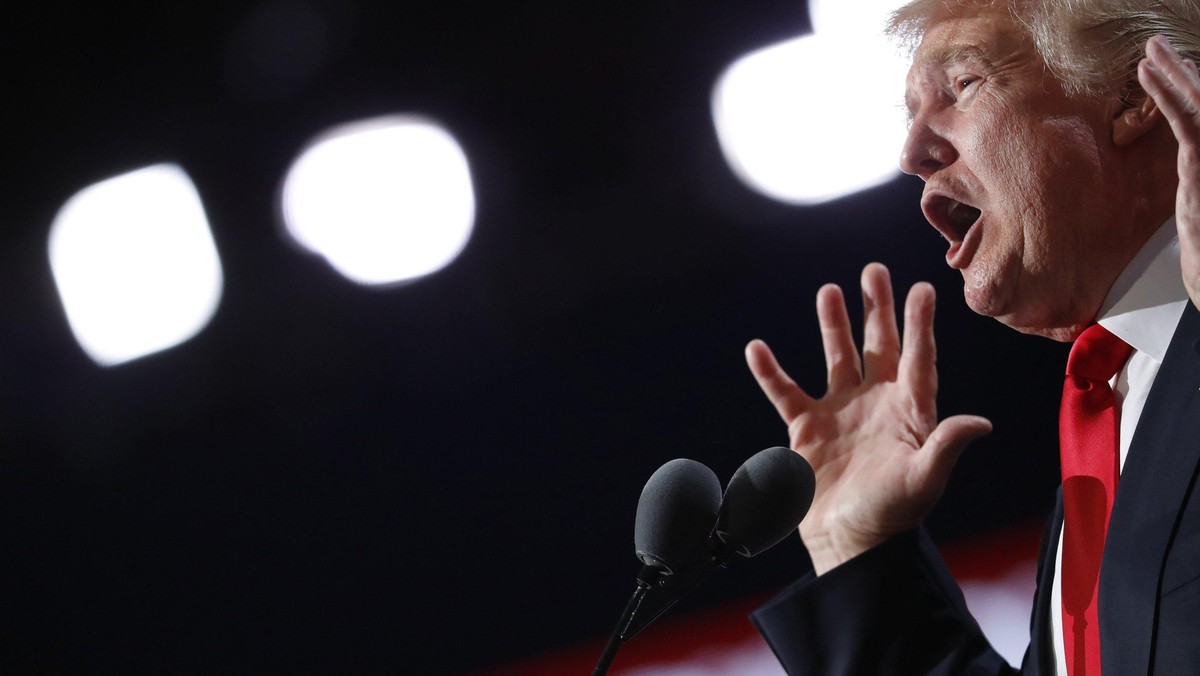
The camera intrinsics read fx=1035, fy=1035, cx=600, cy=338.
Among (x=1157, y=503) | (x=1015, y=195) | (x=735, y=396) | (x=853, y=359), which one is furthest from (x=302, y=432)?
(x=1157, y=503)

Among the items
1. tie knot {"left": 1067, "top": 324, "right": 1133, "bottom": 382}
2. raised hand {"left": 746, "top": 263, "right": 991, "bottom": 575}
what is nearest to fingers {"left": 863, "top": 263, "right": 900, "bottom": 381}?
raised hand {"left": 746, "top": 263, "right": 991, "bottom": 575}

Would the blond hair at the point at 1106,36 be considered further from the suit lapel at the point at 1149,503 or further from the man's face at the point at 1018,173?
the suit lapel at the point at 1149,503

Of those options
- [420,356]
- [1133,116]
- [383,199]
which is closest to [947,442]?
[1133,116]

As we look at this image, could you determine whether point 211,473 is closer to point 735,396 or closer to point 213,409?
point 213,409

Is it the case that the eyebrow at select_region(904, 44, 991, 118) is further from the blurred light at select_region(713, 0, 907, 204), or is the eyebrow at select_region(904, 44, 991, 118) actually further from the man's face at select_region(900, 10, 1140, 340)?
the blurred light at select_region(713, 0, 907, 204)

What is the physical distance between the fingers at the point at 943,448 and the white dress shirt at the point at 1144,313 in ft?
0.51

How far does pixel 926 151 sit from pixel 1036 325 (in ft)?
0.81

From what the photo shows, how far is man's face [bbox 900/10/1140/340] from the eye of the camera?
1.10m

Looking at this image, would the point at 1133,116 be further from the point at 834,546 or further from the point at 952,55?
the point at 834,546

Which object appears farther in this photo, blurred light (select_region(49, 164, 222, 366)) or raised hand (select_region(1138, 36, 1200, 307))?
blurred light (select_region(49, 164, 222, 366))

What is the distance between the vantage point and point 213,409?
2725 mm

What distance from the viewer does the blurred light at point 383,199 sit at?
2.66 meters

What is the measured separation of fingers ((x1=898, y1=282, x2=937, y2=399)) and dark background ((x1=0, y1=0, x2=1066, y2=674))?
107cm

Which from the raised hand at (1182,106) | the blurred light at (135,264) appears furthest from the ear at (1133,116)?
the blurred light at (135,264)
